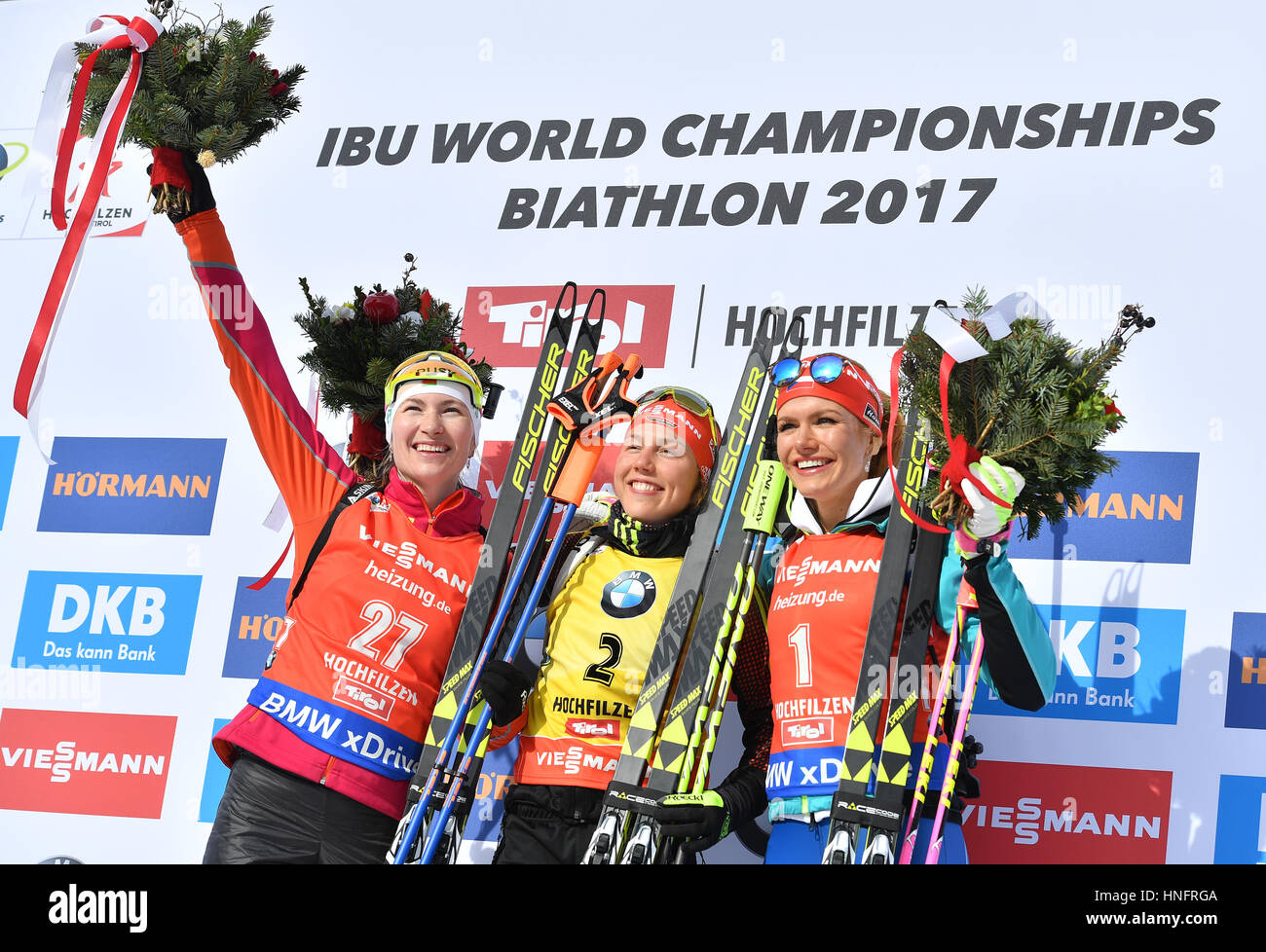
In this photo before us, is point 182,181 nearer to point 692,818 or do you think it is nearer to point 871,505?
point 871,505

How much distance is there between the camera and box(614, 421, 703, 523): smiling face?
3.04 m

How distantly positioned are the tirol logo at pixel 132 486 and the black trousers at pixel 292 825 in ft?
5.21

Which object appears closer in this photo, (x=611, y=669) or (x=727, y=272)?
(x=611, y=669)

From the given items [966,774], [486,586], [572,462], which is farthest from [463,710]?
[966,774]

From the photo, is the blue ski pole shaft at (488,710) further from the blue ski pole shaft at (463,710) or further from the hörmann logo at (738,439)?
the hörmann logo at (738,439)

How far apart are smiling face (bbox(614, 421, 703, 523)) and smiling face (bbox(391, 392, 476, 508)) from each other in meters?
0.49

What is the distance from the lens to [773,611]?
2.80m

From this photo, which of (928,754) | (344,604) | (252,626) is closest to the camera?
(928,754)

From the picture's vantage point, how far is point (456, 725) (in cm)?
296

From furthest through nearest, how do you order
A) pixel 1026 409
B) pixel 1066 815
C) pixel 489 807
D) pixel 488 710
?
pixel 489 807
pixel 1066 815
pixel 488 710
pixel 1026 409

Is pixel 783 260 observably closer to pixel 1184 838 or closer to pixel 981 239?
pixel 981 239

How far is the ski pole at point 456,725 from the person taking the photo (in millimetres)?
2900

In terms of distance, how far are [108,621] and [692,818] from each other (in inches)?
105

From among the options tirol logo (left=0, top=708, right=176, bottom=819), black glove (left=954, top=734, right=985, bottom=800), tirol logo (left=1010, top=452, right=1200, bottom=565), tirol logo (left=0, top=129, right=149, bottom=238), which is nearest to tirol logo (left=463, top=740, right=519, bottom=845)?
tirol logo (left=0, top=708, right=176, bottom=819)
